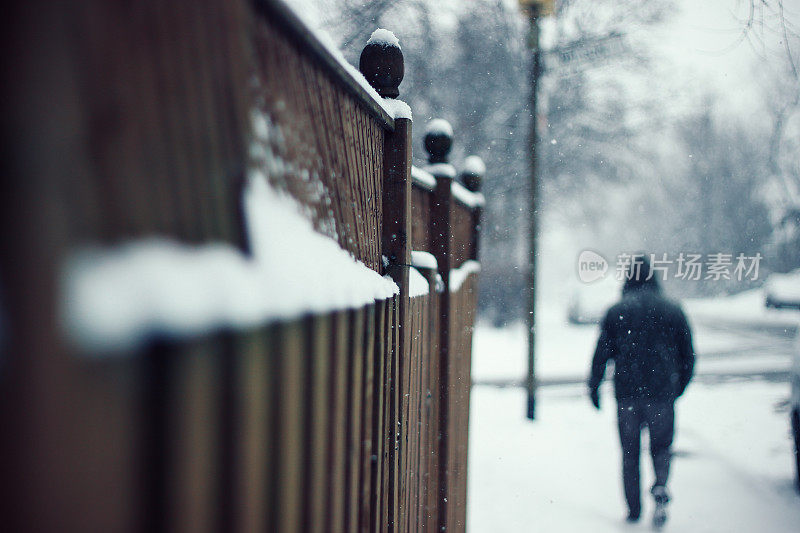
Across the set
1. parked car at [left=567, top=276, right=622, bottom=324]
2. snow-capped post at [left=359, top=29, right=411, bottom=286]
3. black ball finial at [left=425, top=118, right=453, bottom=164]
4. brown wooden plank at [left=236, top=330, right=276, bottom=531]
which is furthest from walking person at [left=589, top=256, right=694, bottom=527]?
parked car at [left=567, top=276, right=622, bottom=324]

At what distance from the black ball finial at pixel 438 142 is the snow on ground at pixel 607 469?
2646mm

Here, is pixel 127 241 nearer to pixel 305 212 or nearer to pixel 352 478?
pixel 305 212

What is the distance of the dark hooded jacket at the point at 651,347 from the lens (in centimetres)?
376

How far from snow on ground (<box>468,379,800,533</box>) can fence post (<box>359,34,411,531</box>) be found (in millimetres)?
2567

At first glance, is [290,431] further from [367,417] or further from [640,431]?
[640,431]

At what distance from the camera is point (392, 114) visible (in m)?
1.58

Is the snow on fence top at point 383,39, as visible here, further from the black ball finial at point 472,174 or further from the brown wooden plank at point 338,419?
the black ball finial at point 472,174

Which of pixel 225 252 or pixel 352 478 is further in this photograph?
pixel 352 478

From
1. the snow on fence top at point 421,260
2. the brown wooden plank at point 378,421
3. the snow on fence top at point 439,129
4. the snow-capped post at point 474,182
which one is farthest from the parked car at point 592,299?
the brown wooden plank at point 378,421

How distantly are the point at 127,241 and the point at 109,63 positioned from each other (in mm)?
159

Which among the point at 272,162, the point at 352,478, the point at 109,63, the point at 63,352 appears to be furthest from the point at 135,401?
the point at 352,478

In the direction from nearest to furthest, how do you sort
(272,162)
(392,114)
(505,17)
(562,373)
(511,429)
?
(272,162)
(392,114)
(511,429)
(505,17)
(562,373)

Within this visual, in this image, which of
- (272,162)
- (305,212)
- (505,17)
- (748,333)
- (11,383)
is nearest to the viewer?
(11,383)

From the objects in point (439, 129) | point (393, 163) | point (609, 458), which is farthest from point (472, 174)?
point (609, 458)
